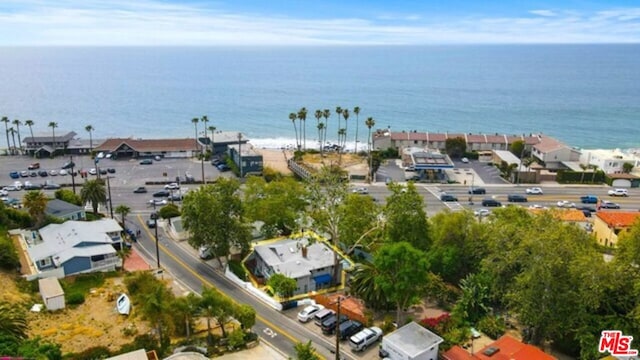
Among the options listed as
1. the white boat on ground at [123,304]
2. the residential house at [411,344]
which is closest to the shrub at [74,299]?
the white boat on ground at [123,304]

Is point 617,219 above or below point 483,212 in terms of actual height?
above

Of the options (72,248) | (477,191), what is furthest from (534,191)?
(72,248)

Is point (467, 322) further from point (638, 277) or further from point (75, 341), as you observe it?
point (75, 341)

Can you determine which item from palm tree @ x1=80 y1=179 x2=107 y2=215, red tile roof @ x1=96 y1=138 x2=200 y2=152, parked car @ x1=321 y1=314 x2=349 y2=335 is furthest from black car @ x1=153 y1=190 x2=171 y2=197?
parked car @ x1=321 y1=314 x2=349 y2=335

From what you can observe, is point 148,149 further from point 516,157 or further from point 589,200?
point 589,200

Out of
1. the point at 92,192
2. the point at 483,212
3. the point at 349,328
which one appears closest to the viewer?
the point at 349,328

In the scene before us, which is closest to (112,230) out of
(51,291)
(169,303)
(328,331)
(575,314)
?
(51,291)

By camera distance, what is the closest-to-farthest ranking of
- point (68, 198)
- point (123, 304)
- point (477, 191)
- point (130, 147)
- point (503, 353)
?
point (503, 353), point (123, 304), point (68, 198), point (477, 191), point (130, 147)
